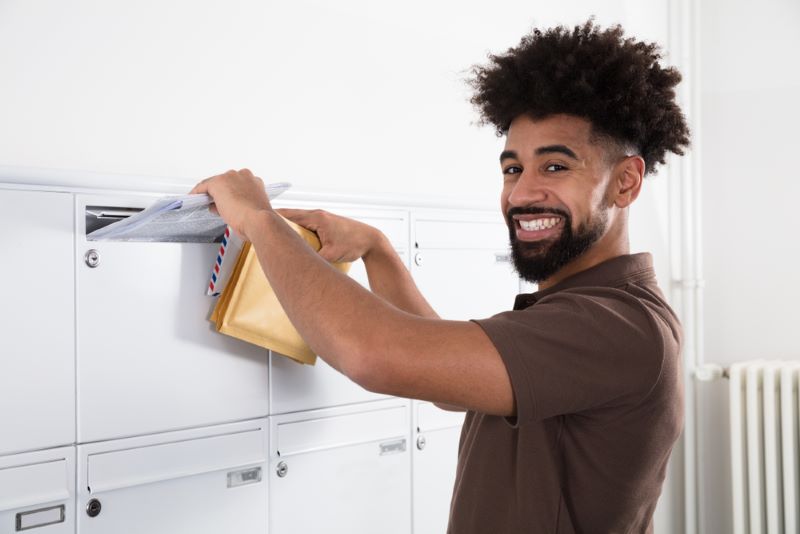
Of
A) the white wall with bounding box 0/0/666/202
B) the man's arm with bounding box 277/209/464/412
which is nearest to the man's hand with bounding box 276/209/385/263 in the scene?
the man's arm with bounding box 277/209/464/412

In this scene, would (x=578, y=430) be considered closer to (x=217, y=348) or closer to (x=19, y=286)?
(x=217, y=348)

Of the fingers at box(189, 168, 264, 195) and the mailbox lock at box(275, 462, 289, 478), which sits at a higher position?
the fingers at box(189, 168, 264, 195)

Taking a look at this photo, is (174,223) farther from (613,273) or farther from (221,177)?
(613,273)

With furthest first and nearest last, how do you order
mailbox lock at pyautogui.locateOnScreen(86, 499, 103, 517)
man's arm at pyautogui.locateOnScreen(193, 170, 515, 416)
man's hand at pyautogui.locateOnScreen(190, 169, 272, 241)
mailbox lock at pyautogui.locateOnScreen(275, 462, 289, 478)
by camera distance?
mailbox lock at pyautogui.locateOnScreen(275, 462, 289, 478), mailbox lock at pyautogui.locateOnScreen(86, 499, 103, 517), man's hand at pyautogui.locateOnScreen(190, 169, 272, 241), man's arm at pyautogui.locateOnScreen(193, 170, 515, 416)

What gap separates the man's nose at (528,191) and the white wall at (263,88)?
66cm

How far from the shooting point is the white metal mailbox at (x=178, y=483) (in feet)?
4.47

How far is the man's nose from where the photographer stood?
1.20m

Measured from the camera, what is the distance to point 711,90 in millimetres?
3010

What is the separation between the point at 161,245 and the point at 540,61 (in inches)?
31.1

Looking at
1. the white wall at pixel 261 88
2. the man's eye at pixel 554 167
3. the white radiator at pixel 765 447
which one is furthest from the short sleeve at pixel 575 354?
the white radiator at pixel 765 447

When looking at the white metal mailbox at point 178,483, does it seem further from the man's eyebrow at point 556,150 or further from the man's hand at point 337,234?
the man's eyebrow at point 556,150

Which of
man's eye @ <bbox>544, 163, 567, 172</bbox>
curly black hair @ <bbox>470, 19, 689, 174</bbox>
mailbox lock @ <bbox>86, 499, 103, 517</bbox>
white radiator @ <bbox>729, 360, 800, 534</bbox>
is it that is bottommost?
white radiator @ <bbox>729, 360, 800, 534</bbox>

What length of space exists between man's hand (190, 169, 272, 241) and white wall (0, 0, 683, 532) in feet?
1.10

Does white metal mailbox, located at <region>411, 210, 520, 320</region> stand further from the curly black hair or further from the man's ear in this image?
the man's ear
